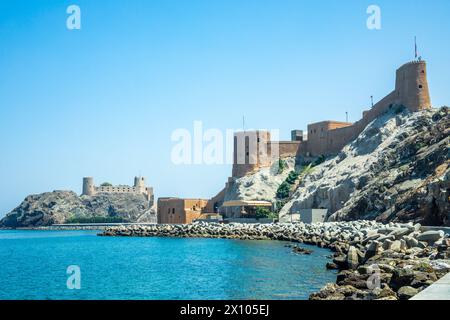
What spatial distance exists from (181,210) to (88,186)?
306ft

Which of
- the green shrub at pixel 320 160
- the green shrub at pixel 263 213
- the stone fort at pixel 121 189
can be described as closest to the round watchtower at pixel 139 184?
the stone fort at pixel 121 189

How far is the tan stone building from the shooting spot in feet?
222

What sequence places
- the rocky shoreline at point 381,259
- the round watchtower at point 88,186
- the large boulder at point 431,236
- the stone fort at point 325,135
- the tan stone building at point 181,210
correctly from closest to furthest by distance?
1. the rocky shoreline at point 381,259
2. the large boulder at point 431,236
3. the stone fort at point 325,135
4. the tan stone building at point 181,210
5. the round watchtower at point 88,186

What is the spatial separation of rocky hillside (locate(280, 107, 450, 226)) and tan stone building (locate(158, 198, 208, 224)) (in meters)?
14.5

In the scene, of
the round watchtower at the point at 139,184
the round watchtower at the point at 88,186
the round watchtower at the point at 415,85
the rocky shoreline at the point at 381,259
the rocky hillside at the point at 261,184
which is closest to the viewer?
the rocky shoreline at the point at 381,259

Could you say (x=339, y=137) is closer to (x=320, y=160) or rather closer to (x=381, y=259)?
(x=320, y=160)

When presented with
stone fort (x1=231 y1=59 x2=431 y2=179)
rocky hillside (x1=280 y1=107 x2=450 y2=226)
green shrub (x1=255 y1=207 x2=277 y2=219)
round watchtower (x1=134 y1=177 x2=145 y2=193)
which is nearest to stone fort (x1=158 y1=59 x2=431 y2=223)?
stone fort (x1=231 y1=59 x2=431 y2=179)

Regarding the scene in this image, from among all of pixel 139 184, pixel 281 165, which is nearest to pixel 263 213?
pixel 281 165

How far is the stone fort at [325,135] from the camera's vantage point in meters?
53.5

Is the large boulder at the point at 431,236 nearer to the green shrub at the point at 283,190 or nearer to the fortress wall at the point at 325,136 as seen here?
the fortress wall at the point at 325,136

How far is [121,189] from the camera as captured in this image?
15850 cm

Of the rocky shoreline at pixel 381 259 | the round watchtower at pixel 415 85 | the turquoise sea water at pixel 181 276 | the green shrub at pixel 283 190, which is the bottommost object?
the turquoise sea water at pixel 181 276

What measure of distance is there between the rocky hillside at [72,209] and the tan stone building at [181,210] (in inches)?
2729
